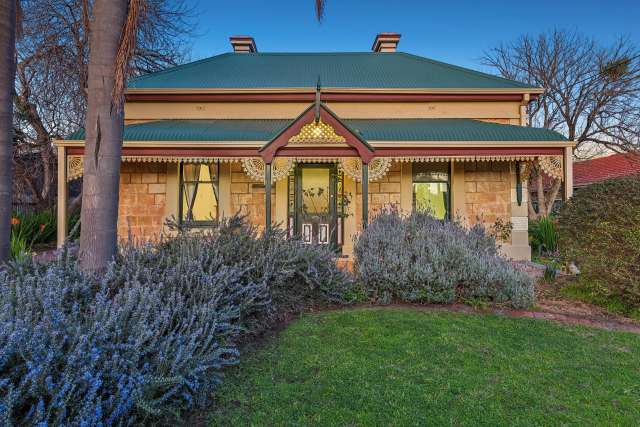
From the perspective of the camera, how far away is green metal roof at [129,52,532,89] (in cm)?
1062

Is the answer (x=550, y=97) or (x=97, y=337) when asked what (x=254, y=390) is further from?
(x=550, y=97)

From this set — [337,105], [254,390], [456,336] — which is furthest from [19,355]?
[337,105]

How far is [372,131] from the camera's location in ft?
30.3

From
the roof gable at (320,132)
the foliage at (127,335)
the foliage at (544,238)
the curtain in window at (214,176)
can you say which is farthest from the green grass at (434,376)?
the foliage at (544,238)

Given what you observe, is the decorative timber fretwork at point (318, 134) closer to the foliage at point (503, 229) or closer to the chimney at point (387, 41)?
the foliage at point (503, 229)

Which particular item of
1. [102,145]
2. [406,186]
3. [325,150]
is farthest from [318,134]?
[102,145]

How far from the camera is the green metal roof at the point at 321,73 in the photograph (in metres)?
10.6

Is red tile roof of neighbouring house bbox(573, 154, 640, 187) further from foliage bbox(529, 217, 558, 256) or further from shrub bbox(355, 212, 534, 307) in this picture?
shrub bbox(355, 212, 534, 307)

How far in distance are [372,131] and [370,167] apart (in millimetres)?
1236

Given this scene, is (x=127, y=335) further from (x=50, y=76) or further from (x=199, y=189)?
(x=50, y=76)

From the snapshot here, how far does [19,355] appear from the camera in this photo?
2.03 meters

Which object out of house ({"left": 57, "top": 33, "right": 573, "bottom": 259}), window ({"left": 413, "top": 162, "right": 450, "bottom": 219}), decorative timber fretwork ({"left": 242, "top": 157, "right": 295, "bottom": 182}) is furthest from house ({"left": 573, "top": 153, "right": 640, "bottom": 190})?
decorative timber fretwork ({"left": 242, "top": 157, "right": 295, "bottom": 182})

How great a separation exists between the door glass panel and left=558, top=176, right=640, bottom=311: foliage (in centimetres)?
561

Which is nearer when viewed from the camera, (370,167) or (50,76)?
(370,167)
